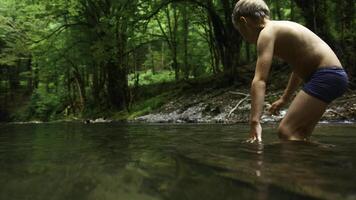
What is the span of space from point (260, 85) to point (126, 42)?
17321 millimetres

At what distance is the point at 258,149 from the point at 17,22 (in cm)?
2326

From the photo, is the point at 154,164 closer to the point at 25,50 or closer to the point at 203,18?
the point at 203,18

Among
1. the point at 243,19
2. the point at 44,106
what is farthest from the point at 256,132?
the point at 44,106

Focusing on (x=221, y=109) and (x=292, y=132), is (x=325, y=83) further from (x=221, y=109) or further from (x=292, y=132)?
(x=221, y=109)

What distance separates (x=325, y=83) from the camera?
13.3 ft

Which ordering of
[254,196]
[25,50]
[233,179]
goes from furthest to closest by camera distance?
1. [25,50]
2. [233,179]
3. [254,196]

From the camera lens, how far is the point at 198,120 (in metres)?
11.8

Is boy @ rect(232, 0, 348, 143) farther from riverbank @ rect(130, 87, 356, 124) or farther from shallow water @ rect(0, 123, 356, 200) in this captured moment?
riverbank @ rect(130, 87, 356, 124)

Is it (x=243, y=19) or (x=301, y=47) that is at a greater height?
(x=243, y=19)

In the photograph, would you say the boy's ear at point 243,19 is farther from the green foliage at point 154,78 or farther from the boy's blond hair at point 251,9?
the green foliage at point 154,78

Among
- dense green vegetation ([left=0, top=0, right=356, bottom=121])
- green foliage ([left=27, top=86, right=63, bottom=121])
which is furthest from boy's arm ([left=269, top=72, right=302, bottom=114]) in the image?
green foliage ([left=27, top=86, right=63, bottom=121])

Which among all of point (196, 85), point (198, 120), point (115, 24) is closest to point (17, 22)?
point (115, 24)

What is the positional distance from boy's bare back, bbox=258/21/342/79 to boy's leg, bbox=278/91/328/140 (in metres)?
0.32

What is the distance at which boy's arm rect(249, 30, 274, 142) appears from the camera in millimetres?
3691
